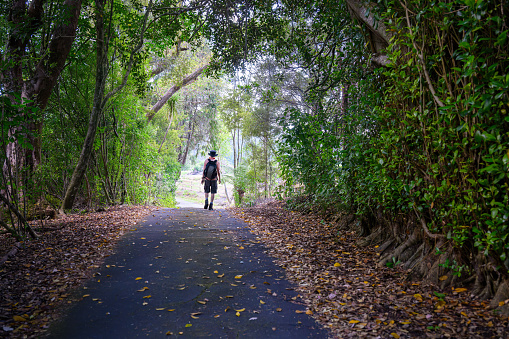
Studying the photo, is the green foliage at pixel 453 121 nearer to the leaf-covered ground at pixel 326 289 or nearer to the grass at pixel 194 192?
the leaf-covered ground at pixel 326 289

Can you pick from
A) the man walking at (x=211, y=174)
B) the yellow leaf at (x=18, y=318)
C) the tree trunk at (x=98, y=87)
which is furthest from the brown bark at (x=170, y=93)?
the yellow leaf at (x=18, y=318)

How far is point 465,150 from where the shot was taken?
3.11 meters

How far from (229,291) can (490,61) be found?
3.51m

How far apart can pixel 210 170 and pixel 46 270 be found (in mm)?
7244

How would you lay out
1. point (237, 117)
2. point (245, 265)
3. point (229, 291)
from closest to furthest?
point (229, 291)
point (245, 265)
point (237, 117)

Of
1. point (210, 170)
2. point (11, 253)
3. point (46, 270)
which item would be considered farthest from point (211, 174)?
point (46, 270)

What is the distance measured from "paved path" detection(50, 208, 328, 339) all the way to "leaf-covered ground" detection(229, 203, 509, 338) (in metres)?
0.25

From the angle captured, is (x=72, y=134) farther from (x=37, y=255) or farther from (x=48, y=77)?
(x=37, y=255)

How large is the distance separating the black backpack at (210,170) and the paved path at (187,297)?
17.7ft

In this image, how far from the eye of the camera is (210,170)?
1134cm

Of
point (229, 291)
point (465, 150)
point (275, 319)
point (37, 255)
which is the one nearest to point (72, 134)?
point (37, 255)

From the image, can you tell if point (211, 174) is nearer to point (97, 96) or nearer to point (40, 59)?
point (97, 96)

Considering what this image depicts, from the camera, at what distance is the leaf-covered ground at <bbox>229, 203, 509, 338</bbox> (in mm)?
2748

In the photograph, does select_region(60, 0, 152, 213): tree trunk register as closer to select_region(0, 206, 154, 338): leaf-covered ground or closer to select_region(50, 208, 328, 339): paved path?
select_region(0, 206, 154, 338): leaf-covered ground
